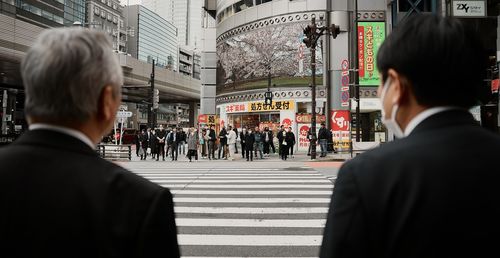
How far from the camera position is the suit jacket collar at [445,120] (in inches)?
53.4

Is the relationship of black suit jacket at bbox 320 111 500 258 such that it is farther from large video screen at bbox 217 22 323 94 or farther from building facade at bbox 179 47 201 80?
building facade at bbox 179 47 201 80

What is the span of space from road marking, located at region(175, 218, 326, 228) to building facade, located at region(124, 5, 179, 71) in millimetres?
92223

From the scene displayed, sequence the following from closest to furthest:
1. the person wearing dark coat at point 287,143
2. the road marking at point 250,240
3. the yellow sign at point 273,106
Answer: the road marking at point 250,240 < the person wearing dark coat at point 287,143 < the yellow sign at point 273,106

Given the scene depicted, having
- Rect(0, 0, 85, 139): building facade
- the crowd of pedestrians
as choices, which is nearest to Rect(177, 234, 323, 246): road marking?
Rect(0, 0, 85, 139): building facade

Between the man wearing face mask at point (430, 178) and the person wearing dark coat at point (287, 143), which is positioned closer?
the man wearing face mask at point (430, 178)

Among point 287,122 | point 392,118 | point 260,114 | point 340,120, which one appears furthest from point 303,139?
point 392,118

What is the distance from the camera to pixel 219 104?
1443 inches

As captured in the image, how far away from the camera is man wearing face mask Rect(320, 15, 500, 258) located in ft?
4.13

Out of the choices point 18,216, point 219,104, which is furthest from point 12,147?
point 219,104

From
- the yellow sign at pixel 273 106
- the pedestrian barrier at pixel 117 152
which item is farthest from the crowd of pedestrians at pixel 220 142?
the yellow sign at pixel 273 106

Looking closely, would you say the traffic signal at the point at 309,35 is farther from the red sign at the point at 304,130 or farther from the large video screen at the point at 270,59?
the red sign at the point at 304,130

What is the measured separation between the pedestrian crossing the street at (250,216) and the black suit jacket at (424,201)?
374 cm

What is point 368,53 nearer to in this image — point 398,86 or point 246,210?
point 246,210

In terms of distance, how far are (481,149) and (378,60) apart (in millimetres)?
459
